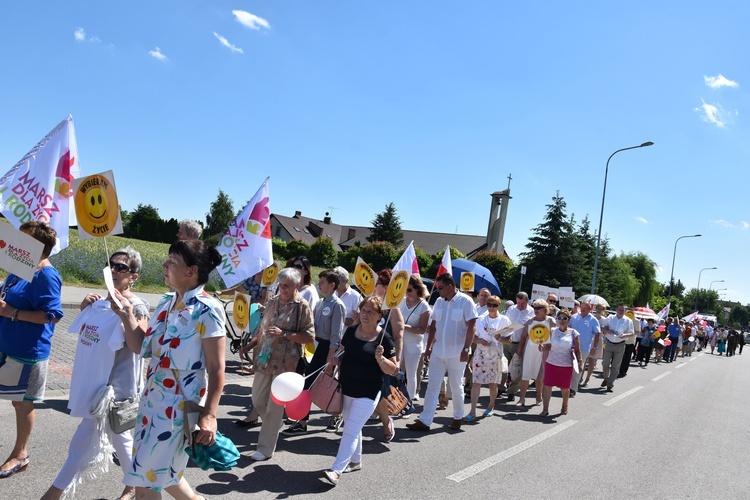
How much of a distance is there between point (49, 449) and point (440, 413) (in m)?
5.27

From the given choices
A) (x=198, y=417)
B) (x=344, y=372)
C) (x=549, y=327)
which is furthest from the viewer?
(x=549, y=327)

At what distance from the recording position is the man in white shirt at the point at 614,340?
44.0 feet

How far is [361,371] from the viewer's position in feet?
17.6

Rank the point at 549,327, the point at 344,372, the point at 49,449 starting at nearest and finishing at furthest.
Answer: the point at 49,449, the point at 344,372, the point at 549,327

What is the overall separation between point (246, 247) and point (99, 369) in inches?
164

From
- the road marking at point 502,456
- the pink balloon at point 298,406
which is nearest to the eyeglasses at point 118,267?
the pink balloon at point 298,406

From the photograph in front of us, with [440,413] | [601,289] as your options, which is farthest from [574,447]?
[601,289]

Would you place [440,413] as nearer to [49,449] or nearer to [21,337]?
[49,449]

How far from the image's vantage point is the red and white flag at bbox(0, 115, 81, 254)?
17.3 feet

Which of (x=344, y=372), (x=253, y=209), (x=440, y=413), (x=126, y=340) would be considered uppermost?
(x=253, y=209)

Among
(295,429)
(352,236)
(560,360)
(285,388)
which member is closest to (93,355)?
(285,388)

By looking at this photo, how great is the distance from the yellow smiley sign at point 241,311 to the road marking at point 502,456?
3874 millimetres

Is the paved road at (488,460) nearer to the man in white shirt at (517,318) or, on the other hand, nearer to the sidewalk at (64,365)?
the sidewalk at (64,365)

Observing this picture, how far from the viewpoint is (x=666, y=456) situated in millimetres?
7254
